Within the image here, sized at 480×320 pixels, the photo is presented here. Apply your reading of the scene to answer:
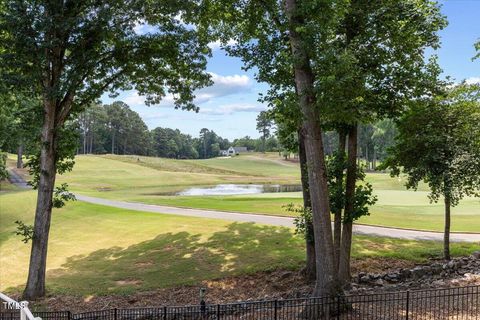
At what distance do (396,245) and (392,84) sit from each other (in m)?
8.25

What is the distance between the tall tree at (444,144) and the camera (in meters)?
13.5

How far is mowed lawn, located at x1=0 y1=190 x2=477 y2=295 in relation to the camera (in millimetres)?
15617

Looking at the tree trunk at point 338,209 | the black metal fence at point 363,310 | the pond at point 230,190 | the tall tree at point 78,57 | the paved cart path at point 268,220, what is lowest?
the pond at point 230,190

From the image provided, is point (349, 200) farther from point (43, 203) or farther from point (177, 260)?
point (43, 203)

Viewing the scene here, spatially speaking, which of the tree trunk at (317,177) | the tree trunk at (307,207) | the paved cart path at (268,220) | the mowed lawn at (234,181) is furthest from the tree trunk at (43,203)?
the mowed lawn at (234,181)

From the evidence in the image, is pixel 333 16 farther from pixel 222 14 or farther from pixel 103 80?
pixel 103 80

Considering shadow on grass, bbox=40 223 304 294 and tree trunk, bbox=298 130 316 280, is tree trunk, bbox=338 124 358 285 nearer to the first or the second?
tree trunk, bbox=298 130 316 280

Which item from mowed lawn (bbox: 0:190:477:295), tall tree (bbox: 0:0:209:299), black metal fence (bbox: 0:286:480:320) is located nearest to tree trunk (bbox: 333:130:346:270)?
black metal fence (bbox: 0:286:480:320)

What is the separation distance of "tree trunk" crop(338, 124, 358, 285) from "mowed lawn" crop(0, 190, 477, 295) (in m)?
2.47

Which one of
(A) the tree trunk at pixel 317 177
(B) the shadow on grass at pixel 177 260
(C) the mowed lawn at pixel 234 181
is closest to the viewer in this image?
(A) the tree trunk at pixel 317 177

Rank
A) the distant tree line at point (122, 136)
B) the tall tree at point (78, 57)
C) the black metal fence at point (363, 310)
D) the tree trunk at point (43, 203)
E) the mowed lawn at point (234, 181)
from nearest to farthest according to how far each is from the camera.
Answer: the black metal fence at point (363, 310)
the tall tree at point (78, 57)
the tree trunk at point (43, 203)
the mowed lawn at point (234, 181)
the distant tree line at point (122, 136)

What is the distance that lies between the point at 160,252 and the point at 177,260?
5.68ft

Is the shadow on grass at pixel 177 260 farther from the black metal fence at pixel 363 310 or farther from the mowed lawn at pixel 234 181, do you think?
the mowed lawn at pixel 234 181

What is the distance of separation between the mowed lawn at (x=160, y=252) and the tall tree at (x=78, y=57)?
2.98m
